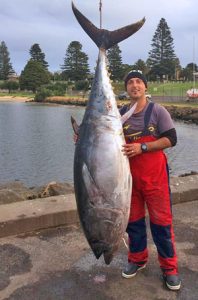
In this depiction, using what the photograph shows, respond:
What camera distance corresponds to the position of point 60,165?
67.2ft

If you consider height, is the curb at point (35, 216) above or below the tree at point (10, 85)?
above

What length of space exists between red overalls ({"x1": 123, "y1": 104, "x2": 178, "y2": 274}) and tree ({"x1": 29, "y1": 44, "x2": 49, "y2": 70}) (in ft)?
384

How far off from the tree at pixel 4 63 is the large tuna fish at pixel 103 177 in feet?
402

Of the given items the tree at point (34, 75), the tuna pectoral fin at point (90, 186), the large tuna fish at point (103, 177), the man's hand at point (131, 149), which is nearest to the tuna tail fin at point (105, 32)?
the large tuna fish at point (103, 177)

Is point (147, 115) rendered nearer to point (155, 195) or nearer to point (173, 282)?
point (155, 195)

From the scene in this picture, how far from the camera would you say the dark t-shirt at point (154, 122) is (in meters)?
4.34

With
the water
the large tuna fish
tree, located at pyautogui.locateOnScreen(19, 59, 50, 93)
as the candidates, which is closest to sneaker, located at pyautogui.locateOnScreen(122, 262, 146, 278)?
the large tuna fish

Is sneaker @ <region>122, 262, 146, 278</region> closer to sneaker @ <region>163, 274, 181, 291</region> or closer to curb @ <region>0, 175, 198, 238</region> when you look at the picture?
sneaker @ <region>163, 274, 181, 291</region>

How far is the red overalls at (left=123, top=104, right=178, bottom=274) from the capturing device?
4344 millimetres

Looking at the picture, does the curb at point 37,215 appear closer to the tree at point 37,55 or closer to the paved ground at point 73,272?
the paved ground at point 73,272

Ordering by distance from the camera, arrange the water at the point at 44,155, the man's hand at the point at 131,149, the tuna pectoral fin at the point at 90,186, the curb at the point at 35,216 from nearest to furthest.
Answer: the tuna pectoral fin at the point at 90,186 < the man's hand at the point at 131,149 < the curb at the point at 35,216 < the water at the point at 44,155

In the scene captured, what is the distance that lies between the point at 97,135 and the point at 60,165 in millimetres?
16721

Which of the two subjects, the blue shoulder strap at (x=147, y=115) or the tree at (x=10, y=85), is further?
the tree at (x=10, y=85)

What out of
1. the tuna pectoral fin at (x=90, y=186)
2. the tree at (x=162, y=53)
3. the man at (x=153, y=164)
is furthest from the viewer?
the tree at (x=162, y=53)
